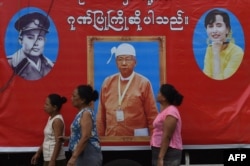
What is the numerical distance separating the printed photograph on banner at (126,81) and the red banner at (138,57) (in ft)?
0.04

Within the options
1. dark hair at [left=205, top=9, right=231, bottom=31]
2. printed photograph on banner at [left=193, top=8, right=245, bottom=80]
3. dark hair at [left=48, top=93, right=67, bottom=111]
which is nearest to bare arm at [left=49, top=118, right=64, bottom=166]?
dark hair at [left=48, top=93, right=67, bottom=111]

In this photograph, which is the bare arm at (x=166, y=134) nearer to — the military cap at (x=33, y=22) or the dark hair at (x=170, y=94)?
the dark hair at (x=170, y=94)

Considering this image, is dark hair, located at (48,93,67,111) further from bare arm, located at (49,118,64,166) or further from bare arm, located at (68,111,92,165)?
bare arm, located at (68,111,92,165)

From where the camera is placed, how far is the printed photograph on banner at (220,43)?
5.27m

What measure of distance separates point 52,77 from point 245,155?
234 centimetres

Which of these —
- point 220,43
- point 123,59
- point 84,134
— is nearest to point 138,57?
point 123,59

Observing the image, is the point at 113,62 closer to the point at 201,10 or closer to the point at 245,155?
the point at 201,10

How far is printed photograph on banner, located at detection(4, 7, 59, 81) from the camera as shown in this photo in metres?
5.14

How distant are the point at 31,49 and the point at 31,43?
69mm

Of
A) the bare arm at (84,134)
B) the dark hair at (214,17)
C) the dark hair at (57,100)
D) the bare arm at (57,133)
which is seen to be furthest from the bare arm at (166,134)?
the dark hair at (214,17)

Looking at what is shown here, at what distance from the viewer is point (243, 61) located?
17.4 ft

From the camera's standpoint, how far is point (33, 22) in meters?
5.18

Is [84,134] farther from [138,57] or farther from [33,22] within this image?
[33,22]

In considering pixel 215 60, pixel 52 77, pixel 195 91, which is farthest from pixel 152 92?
pixel 52 77
